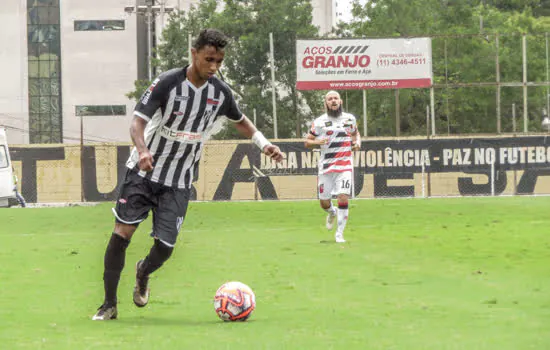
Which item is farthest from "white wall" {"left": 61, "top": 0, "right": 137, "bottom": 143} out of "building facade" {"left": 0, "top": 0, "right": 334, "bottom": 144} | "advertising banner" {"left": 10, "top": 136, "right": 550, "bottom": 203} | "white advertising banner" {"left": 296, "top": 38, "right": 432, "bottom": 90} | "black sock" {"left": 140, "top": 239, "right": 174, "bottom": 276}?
"black sock" {"left": 140, "top": 239, "right": 174, "bottom": 276}

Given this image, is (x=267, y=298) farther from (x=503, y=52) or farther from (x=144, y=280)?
→ (x=503, y=52)

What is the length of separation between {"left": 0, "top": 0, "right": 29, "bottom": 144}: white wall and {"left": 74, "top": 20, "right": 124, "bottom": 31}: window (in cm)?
357

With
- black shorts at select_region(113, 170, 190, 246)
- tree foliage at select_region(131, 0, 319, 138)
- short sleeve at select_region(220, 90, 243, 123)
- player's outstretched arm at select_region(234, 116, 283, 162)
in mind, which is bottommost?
black shorts at select_region(113, 170, 190, 246)

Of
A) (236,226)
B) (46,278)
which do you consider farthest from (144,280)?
(236,226)

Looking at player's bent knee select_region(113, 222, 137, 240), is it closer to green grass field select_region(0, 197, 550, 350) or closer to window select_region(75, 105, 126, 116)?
green grass field select_region(0, 197, 550, 350)

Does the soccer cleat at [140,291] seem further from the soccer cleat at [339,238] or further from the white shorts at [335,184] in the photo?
the white shorts at [335,184]

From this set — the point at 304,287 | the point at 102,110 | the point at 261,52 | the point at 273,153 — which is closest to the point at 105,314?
the point at 273,153

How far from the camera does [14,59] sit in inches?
2923

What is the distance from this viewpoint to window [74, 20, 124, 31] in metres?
73.7

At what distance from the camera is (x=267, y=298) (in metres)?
9.49

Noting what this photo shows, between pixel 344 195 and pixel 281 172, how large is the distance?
19752 millimetres

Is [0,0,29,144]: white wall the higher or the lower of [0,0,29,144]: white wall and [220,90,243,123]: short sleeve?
the higher

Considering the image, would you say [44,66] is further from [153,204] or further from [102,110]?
[153,204]

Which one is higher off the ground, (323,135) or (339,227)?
(323,135)
